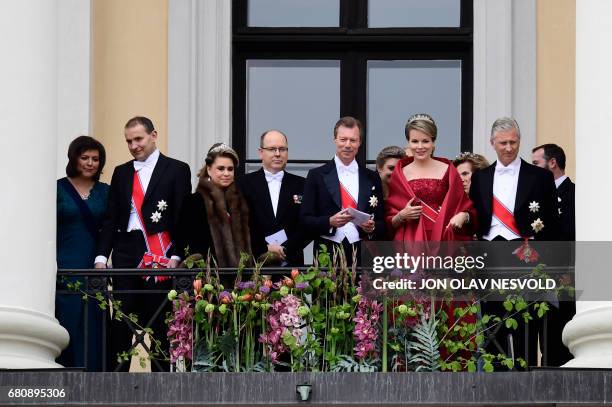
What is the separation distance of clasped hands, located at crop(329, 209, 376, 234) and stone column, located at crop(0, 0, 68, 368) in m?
1.87

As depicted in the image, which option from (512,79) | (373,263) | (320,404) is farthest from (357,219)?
(512,79)

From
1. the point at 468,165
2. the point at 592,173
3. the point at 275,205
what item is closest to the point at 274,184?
the point at 275,205

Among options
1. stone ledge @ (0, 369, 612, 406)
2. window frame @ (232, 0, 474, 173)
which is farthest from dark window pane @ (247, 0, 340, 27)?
stone ledge @ (0, 369, 612, 406)

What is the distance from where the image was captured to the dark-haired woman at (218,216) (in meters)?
16.4

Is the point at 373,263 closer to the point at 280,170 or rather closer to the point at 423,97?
the point at 280,170

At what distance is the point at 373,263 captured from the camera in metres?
16.0

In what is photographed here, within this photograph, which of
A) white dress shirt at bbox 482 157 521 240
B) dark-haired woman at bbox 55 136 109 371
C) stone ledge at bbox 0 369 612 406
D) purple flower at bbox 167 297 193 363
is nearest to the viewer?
stone ledge at bbox 0 369 612 406

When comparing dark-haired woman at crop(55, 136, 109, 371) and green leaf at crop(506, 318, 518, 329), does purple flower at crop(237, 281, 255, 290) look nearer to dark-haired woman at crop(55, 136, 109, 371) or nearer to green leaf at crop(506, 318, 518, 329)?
dark-haired woman at crop(55, 136, 109, 371)

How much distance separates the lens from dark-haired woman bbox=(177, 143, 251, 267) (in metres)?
16.4

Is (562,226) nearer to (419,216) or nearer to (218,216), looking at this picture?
(419,216)

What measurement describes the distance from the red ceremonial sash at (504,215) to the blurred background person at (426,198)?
0.21 meters


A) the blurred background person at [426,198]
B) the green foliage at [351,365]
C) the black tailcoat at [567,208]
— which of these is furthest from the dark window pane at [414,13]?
the green foliage at [351,365]

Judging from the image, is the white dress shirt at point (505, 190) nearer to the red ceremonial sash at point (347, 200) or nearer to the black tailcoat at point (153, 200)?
the red ceremonial sash at point (347, 200)

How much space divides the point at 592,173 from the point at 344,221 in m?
1.67
